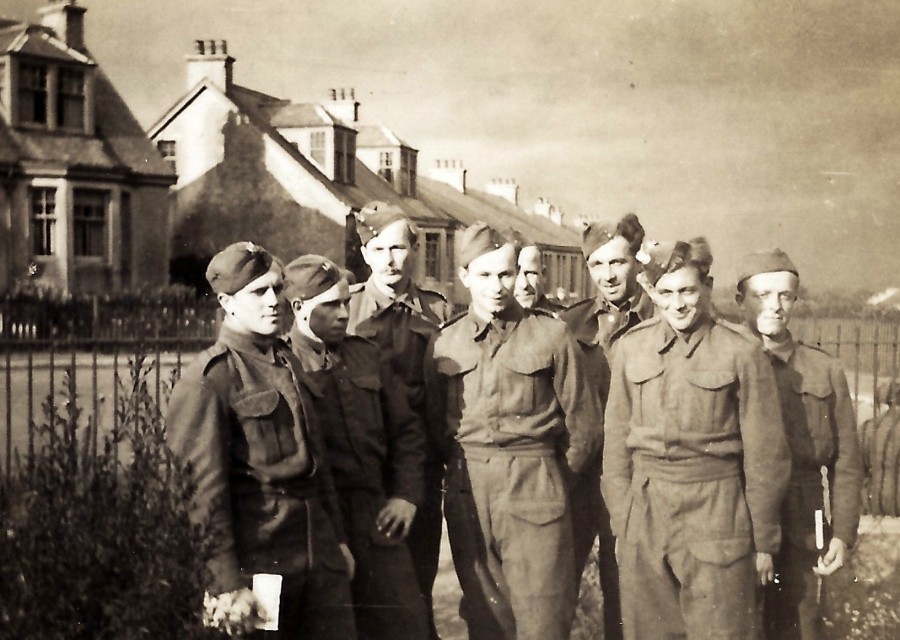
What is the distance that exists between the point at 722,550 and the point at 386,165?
2.43m

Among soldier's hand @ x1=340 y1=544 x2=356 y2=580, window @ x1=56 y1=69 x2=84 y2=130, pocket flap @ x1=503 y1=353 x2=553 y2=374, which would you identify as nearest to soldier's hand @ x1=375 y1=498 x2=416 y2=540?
soldier's hand @ x1=340 y1=544 x2=356 y2=580

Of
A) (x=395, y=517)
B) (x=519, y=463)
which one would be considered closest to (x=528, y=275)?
(x=519, y=463)

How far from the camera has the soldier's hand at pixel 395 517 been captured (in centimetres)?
319

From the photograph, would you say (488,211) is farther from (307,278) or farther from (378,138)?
(307,278)

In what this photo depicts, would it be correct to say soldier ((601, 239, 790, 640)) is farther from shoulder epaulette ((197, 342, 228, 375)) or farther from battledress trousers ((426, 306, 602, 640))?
shoulder epaulette ((197, 342, 228, 375))

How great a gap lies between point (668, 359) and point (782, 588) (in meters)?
1.08

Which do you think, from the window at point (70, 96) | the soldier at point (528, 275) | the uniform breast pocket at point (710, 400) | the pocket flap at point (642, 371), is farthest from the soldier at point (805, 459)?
the window at point (70, 96)

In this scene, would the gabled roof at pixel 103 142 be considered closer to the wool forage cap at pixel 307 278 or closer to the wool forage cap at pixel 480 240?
the wool forage cap at pixel 307 278

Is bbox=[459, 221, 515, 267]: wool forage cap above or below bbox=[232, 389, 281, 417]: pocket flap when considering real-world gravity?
above

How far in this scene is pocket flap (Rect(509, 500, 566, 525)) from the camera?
3.30 m

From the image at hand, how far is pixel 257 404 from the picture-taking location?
274 centimetres

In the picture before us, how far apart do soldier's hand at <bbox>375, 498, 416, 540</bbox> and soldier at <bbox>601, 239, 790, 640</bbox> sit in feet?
2.59

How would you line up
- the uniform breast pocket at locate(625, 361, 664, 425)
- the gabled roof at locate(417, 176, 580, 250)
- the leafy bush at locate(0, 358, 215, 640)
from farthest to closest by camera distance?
→ 1. the gabled roof at locate(417, 176, 580, 250)
2. the uniform breast pocket at locate(625, 361, 664, 425)
3. the leafy bush at locate(0, 358, 215, 640)

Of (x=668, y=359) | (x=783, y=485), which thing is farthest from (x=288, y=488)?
(x=783, y=485)
